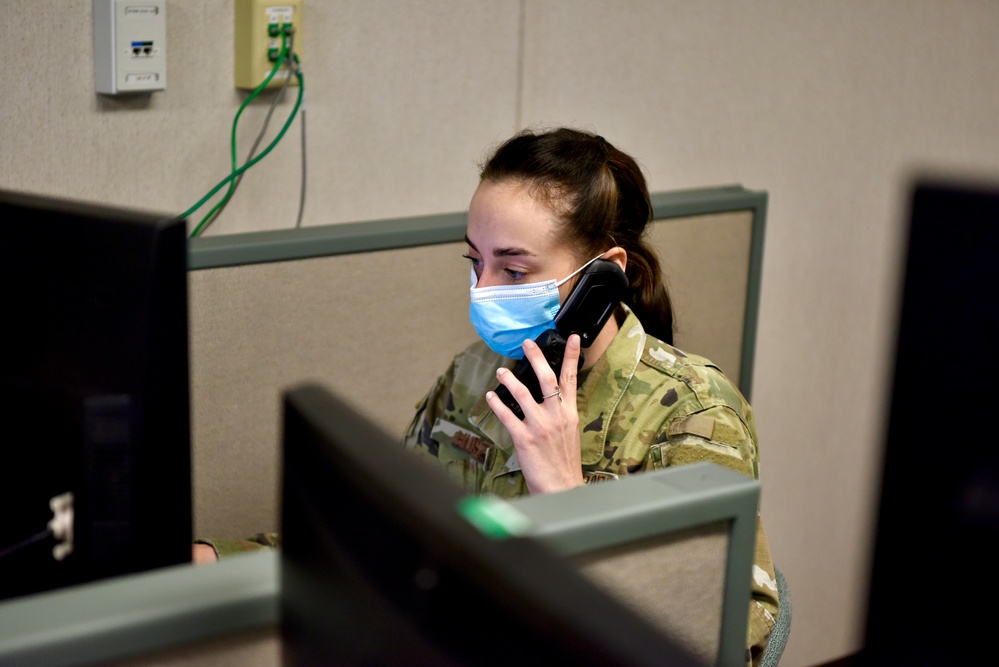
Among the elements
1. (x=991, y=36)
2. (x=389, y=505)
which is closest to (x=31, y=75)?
(x=389, y=505)

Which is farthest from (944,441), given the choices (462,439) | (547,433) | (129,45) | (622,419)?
(129,45)

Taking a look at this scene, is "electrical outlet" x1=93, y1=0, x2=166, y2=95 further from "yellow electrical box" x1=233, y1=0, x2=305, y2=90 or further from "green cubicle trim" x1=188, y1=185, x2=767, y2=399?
"green cubicle trim" x1=188, y1=185, x2=767, y2=399

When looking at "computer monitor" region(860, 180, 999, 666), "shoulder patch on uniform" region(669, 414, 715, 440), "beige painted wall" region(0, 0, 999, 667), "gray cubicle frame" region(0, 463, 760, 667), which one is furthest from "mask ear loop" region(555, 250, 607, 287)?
"computer monitor" region(860, 180, 999, 666)

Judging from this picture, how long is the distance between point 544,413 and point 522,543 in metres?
0.82

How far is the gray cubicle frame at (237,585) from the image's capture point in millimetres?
614

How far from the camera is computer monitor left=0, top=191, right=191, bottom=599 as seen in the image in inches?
27.9

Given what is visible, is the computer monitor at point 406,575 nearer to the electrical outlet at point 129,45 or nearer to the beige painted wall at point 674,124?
the beige painted wall at point 674,124

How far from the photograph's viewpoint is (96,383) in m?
0.74

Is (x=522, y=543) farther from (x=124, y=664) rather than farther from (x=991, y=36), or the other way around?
(x=991, y=36)

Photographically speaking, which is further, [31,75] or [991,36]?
[991,36]

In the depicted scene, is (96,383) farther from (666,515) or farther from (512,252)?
(512,252)

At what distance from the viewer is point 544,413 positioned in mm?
1312

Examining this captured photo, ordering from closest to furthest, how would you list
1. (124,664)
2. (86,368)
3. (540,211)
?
(124,664) < (86,368) < (540,211)

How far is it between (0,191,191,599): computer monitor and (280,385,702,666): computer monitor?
0.43 feet
